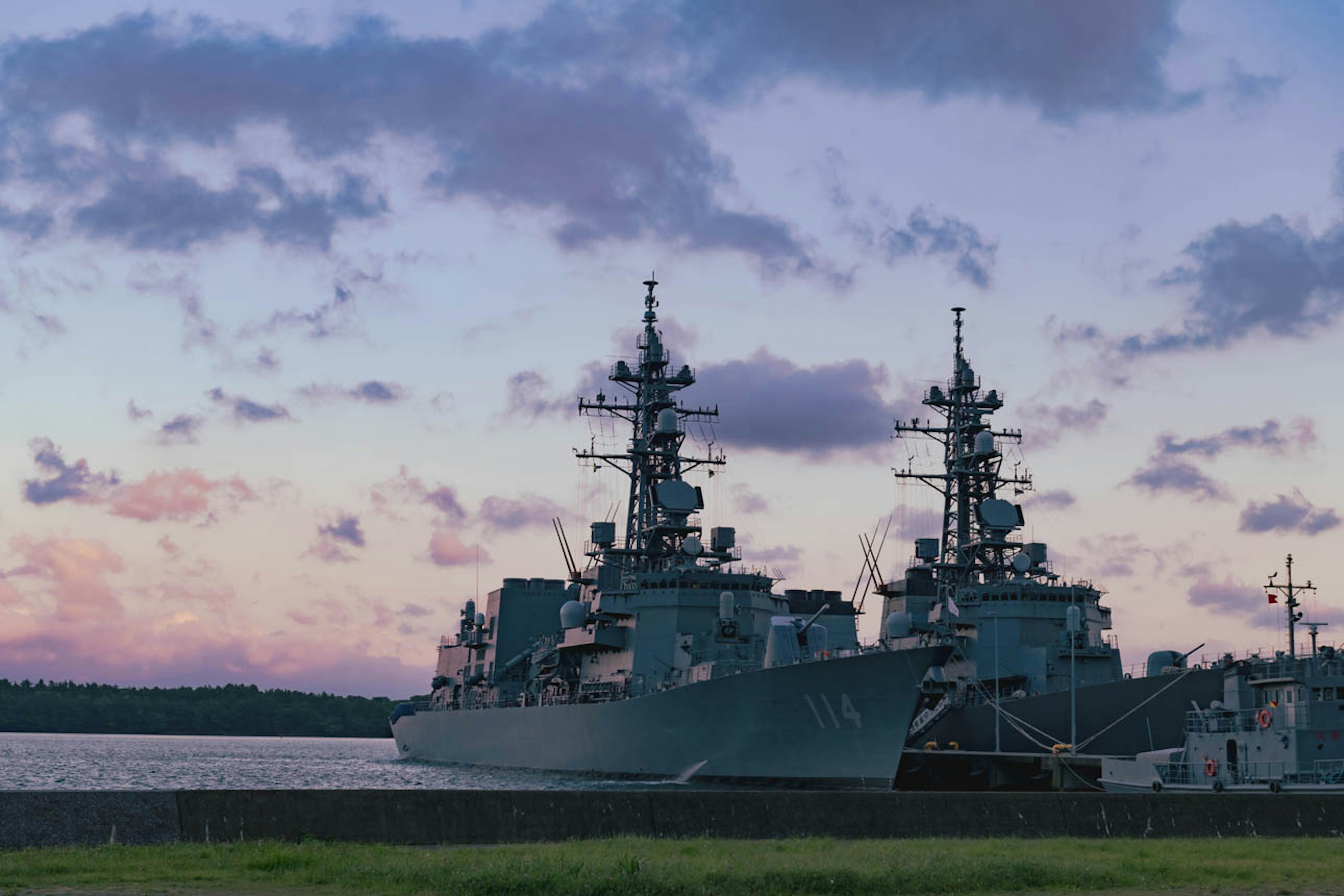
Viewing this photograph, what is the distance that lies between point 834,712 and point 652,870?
83.6 feet

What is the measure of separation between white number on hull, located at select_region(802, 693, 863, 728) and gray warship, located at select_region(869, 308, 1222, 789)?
233 centimetres

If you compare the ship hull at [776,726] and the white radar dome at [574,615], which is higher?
the white radar dome at [574,615]

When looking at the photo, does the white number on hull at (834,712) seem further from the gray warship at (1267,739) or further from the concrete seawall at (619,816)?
the concrete seawall at (619,816)

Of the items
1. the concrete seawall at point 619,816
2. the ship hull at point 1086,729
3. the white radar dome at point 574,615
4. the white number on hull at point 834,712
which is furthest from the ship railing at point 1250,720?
the white radar dome at point 574,615

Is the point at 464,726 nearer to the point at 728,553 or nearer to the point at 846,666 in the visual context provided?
the point at 728,553

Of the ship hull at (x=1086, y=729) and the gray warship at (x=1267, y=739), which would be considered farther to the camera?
the ship hull at (x=1086, y=729)

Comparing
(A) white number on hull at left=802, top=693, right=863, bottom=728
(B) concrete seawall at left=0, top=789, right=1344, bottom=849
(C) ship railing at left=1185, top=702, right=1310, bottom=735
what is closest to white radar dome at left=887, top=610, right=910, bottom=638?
(A) white number on hull at left=802, top=693, right=863, bottom=728

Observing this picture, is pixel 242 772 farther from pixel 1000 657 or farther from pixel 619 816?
pixel 619 816

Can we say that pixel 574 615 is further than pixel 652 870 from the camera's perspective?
Yes

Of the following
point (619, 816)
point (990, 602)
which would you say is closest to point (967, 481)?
point (990, 602)

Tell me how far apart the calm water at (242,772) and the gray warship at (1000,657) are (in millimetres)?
11328

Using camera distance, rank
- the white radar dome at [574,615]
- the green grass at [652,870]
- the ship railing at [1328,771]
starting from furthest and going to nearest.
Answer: the white radar dome at [574,615] < the ship railing at [1328,771] < the green grass at [652,870]

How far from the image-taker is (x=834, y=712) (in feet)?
115

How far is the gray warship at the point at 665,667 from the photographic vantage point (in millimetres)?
34906
